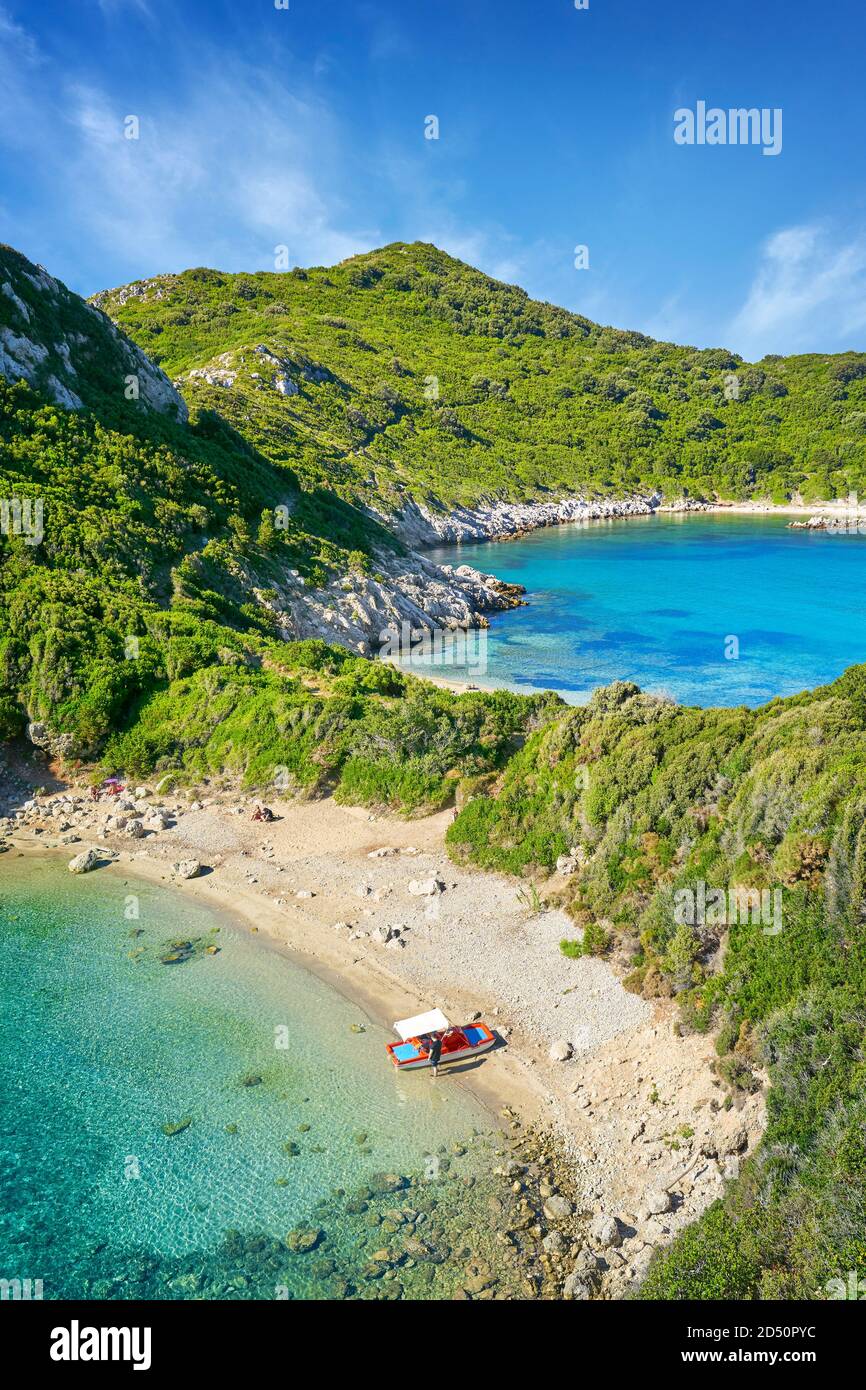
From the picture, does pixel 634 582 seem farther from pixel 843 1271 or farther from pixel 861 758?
pixel 843 1271

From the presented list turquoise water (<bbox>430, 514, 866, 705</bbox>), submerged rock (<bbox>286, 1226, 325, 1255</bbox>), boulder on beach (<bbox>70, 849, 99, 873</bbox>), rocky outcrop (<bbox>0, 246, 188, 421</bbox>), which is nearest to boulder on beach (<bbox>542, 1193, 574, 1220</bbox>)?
submerged rock (<bbox>286, 1226, 325, 1255</bbox>)

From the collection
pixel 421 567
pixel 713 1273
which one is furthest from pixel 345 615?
pixel 713 1273

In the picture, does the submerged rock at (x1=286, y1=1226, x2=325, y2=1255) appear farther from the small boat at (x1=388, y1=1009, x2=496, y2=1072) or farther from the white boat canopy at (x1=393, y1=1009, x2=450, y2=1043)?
the white boat canopy at (x1=393, y1=1009, x2=450, y2=1043)

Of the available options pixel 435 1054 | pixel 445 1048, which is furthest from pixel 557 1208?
pixel 445 1048

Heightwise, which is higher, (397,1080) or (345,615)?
(345,615)

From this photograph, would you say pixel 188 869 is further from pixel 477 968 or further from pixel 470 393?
pixel 470 393
